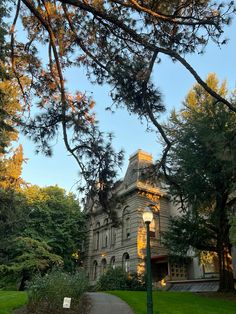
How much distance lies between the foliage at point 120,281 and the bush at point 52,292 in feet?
33.8

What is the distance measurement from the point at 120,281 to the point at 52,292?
39.4 ft

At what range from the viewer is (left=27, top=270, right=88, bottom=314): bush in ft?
45.1

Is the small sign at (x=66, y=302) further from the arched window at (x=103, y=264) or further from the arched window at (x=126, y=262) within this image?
the arched window at (x=103, y=264)

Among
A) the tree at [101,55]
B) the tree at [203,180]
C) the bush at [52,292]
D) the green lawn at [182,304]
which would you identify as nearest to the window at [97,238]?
the tree at [203,180]

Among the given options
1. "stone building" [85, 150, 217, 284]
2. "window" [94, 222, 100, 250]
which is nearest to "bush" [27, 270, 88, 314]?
"stone building" [85, 150, 217, 284]

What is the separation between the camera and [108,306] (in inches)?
Answer: 610

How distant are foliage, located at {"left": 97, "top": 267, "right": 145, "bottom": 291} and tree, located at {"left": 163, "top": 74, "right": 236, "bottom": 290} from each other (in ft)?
19.0

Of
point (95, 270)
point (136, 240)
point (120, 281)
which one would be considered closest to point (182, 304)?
point (120, 281)

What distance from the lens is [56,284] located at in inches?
571

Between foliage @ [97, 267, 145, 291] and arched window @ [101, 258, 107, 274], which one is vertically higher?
arched window @ [101, 258, 107, 274]

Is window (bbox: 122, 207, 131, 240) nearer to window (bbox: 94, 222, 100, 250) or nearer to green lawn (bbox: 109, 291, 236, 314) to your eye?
window (bbox: 94, 222, 100, 250)

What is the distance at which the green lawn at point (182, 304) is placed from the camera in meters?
14.3

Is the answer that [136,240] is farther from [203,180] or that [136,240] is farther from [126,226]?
[203,180]

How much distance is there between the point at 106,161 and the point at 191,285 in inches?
738
